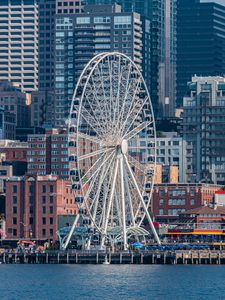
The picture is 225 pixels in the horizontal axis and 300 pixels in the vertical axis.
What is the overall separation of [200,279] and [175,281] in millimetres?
5590

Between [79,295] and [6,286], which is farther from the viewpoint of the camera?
[6,286]

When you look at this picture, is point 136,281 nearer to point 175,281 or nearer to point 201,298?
point 175,281

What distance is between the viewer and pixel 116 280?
195 metres

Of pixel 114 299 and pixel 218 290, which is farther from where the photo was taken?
pixel 218 290

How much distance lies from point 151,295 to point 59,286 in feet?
54.5

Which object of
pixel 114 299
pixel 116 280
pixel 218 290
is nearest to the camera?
pixel 114 299

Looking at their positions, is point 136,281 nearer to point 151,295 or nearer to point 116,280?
point 116,280

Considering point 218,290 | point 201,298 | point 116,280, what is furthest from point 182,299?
point 116,280

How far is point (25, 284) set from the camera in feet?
627

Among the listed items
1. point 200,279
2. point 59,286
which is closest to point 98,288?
point 59,286

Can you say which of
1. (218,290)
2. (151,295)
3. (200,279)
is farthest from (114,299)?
(200,279)

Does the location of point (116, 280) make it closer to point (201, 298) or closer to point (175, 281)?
point (175, 281)

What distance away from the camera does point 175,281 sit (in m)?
194

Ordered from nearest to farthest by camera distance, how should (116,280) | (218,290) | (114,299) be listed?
(114,299) → (218,290) → (116,280)
